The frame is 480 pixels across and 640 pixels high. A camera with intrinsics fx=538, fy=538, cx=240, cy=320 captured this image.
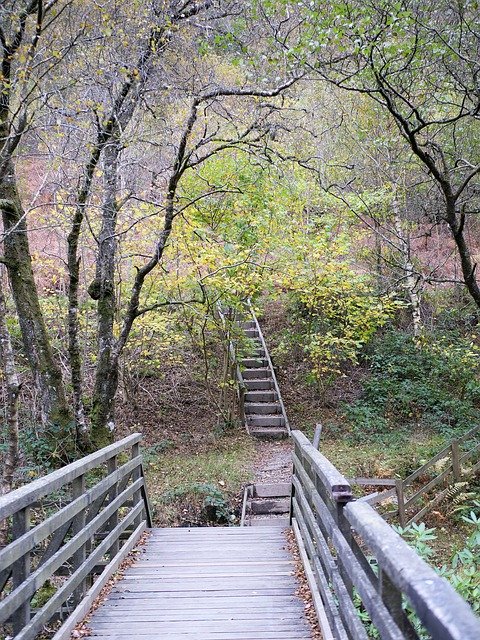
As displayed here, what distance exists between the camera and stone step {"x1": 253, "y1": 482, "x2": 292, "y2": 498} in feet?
31.8

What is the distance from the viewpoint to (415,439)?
12961 mm

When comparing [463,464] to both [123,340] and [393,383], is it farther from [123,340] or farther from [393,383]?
[123,340]

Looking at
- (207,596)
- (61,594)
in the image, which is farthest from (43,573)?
(207,596)

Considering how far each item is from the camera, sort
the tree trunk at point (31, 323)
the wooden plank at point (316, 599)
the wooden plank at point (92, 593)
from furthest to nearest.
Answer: the tree trunk at point (31, 323)
the wooden plank at point (92, 593)
the wooden plank at point (316, 599)

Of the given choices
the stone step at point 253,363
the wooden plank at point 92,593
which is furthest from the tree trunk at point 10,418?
the stone step at point 253,363

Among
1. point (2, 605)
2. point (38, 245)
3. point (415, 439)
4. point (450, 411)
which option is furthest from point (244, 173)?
point (38, 245)

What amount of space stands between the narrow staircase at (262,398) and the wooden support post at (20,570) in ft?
34.1

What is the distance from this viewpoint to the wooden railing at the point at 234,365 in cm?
1270

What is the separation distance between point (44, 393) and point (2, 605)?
25.0 ft

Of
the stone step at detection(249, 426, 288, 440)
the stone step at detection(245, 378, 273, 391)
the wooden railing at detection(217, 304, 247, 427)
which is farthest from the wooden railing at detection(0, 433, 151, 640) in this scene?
the stone step at detection(245, 378, 273, 391)

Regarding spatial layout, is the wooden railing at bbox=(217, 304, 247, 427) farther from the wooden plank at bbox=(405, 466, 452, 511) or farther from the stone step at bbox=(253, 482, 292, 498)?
the wooden plank at bbox=(405, 466, 452, 511)

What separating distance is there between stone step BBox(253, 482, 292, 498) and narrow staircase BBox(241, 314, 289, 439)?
3239 millimetres

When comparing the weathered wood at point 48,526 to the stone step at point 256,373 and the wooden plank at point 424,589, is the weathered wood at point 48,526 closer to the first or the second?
the wooden plank at point 424,589

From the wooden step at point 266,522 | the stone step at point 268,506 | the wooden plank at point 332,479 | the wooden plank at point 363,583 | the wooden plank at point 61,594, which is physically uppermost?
the wooden plank at point 332,479
